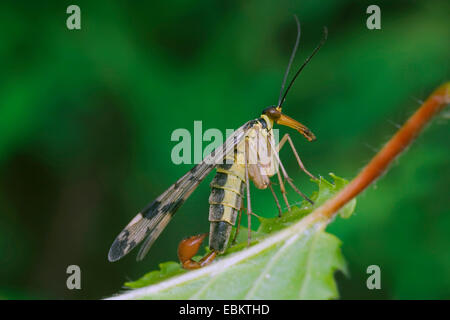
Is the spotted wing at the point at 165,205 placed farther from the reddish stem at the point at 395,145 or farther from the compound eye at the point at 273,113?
the reddish stem at the point at 395,145

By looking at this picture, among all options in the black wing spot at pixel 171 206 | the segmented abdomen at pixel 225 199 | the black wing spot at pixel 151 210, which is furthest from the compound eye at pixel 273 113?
the black wing spot at pixel 151 210

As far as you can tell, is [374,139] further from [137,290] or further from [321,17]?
[137,290]

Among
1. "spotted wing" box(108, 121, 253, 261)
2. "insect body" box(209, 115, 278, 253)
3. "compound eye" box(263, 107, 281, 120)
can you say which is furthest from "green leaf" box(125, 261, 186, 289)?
"compound eye" box(263, 107, 281, 120)

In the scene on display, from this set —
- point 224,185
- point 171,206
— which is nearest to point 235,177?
point 224,185

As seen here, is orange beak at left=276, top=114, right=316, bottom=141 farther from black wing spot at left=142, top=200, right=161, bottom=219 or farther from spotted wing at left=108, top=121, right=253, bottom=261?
black wing spot at left=142, top=200, right=161, bottom=219

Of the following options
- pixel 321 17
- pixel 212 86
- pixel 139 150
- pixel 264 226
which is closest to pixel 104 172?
pixel 139 150
